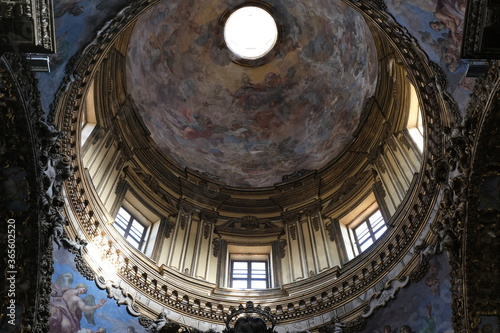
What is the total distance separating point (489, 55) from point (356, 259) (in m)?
8.96

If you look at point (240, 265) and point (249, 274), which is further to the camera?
point (240, 265)

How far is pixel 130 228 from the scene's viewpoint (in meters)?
20.4

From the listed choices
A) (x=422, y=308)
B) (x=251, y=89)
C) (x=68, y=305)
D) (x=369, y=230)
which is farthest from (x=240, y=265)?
(x=251, y=89)

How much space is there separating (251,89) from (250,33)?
2892mm

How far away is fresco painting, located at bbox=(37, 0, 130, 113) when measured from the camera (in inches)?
525

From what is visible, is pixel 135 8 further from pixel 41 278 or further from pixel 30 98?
pixel 41 278

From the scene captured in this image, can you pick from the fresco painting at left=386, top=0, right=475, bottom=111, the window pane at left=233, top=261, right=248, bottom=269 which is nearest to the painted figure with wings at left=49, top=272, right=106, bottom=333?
the window pane at left=233, top=261, right=248, bottom=269

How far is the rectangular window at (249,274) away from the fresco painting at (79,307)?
504 cm

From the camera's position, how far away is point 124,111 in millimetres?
23141

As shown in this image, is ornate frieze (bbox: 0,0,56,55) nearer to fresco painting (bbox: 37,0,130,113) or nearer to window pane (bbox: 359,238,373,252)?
fresco painting (bbox: 37,0,130,113)

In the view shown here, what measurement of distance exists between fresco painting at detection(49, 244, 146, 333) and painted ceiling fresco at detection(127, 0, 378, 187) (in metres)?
9.90

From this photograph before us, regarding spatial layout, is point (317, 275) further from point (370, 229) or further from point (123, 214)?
point (123, 214)

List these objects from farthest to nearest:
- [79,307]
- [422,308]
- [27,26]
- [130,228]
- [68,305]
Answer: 1. [130,228]
2. [79,307]
3. [422,308]
4. [68,305]
5. [27,26]

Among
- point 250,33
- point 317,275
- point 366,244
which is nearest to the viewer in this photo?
point 317,275
